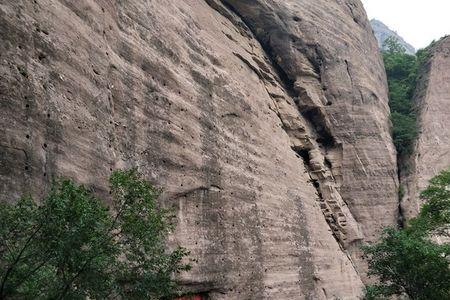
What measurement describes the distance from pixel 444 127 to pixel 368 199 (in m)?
7.87

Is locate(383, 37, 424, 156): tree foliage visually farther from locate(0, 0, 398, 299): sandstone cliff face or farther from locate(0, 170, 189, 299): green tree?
locate(0, 170, 189, 299): green tree

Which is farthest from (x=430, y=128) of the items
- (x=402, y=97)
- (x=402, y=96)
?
(x=402, y=96)

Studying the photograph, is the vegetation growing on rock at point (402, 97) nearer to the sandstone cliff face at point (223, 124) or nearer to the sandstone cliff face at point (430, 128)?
the sandstone cliff face at point (430, 128)

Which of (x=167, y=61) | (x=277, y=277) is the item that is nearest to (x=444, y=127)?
(x=277, y=277)

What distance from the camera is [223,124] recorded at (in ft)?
53.6

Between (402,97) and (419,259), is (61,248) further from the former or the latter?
(402,97)

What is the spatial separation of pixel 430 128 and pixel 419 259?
594 inches

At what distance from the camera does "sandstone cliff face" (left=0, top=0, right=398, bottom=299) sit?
32.7 ft

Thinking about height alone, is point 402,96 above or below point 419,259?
above

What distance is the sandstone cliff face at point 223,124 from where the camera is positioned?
9.97 meters

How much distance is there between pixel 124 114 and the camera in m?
12.4

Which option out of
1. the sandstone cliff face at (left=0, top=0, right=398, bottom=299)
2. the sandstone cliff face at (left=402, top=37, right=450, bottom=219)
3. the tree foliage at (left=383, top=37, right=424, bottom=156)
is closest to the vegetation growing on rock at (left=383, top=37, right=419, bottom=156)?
the tree foliage at (left=383, top=37, right=424, bottom=156)

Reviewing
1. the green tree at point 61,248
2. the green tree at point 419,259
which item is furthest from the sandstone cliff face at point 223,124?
the green tree at point 419,259

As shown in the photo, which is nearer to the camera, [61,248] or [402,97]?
[61,248]
